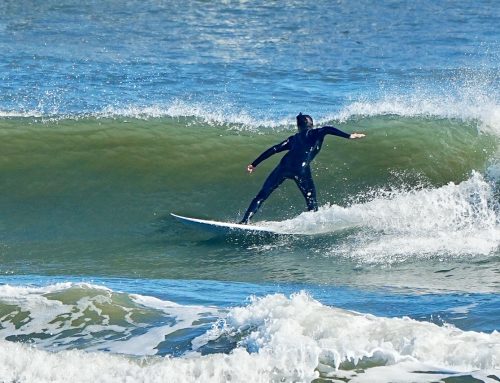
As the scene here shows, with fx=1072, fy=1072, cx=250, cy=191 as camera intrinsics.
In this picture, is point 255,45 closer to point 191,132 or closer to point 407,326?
point 191,132

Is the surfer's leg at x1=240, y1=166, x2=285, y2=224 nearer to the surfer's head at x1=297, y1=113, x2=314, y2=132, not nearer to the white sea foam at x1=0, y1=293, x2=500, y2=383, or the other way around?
the surfer's head at x1=297, y1=113, x2=314, y2=132

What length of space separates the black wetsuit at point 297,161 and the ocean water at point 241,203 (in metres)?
0.37

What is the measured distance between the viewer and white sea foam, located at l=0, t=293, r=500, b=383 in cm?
762

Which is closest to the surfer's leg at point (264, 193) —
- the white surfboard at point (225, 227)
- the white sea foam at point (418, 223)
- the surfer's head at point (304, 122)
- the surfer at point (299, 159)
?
the surfer at point (299, 159)

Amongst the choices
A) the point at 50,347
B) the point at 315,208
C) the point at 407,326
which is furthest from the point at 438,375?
the point at 315,208

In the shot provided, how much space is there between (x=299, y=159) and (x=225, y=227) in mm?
1275

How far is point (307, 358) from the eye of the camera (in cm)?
779

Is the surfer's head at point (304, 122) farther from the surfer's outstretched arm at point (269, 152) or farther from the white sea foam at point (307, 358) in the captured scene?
the white sea foam at point (307, 358)

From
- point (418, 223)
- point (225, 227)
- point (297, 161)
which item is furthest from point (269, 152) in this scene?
point (418, 223)

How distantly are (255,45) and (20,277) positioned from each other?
18.2 meters

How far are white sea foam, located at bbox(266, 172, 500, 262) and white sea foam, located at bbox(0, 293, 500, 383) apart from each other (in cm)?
412

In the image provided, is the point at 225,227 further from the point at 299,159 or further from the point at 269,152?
the point at 299,159

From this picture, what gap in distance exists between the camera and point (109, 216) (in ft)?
50.0

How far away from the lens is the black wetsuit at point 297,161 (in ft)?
43.9
